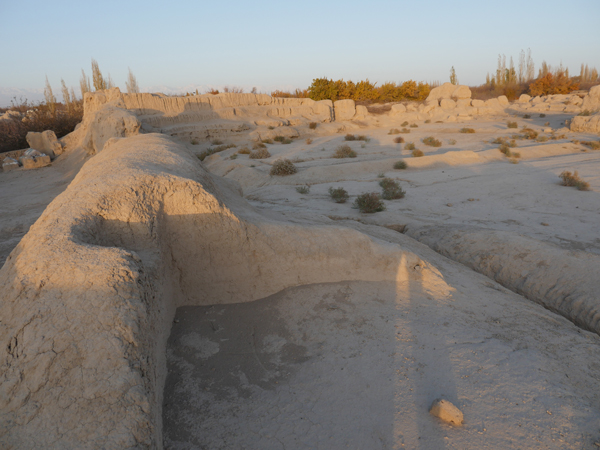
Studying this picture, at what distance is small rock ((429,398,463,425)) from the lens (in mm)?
2172

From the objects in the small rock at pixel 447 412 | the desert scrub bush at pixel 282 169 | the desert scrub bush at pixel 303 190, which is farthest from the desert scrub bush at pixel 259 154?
the small rock at pixel 447 412

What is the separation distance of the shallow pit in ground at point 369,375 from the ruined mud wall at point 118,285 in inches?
10.6

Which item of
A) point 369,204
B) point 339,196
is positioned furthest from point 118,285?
point 339,196

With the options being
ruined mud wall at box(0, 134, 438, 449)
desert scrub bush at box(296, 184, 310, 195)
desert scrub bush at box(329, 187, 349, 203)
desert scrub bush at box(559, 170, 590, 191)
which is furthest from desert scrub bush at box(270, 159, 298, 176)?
ruined mud wall at box(0, 134, 438, 449)

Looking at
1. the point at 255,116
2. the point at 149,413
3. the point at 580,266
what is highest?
the point at 255,116

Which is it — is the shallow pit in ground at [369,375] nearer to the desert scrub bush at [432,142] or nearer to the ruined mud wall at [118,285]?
the ruined mud wall at [118,285]

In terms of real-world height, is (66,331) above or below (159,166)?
below

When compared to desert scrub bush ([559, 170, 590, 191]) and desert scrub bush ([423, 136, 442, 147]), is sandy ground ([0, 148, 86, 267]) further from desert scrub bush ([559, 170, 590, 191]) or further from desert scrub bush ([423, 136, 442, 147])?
desert scrub bush ([423, 136, 442, 147])

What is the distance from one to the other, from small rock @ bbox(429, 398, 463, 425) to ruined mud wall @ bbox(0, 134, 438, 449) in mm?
1654

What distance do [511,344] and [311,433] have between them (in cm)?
202

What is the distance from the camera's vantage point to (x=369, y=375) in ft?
8.43

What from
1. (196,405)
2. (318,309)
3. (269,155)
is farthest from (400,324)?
(269,155)

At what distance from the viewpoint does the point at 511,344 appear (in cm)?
307

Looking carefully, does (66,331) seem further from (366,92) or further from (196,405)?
(366,92)
